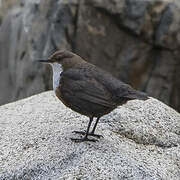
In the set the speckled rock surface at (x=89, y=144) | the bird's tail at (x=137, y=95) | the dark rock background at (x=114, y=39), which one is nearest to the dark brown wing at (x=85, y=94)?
the bird's tail at (x=137, y=95)

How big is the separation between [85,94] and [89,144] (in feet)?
1.28

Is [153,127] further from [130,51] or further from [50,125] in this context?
[130,51]

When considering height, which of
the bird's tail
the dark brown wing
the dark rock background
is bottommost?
the dark rock background

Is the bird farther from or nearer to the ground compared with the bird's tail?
nearer to the ground

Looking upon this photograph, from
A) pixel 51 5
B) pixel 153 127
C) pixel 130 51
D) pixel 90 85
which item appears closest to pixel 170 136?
pixel 153 127

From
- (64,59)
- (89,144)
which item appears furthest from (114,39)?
(89,144)

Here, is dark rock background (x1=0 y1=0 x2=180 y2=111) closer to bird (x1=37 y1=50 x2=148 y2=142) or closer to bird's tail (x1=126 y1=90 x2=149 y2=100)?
bird (x1=37 y1=50 x2=148 y2=142)

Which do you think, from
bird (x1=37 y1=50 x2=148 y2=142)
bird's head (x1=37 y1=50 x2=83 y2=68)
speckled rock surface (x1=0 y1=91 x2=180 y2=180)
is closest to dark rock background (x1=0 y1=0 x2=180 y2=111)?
speckled rock surface (x1=0 y1=91 x2=180 y2=180)

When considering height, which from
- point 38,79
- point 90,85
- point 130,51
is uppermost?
point 90,85

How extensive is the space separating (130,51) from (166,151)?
11.5ft

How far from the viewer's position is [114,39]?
7742mm

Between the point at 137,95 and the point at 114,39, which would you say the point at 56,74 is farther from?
the point at 114,39

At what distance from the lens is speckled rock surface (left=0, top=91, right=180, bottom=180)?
12.8ft

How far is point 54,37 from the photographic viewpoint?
760 cm
